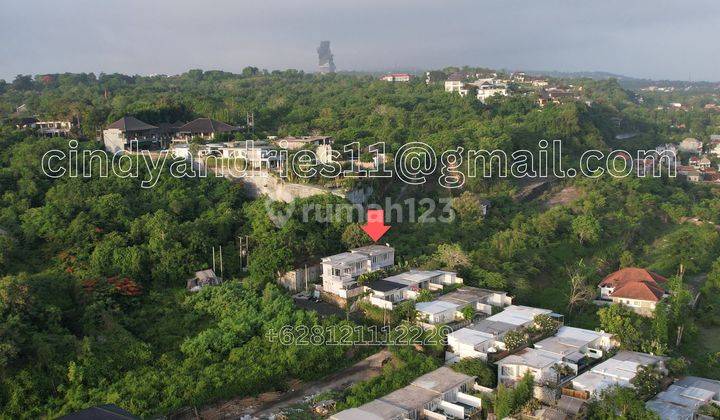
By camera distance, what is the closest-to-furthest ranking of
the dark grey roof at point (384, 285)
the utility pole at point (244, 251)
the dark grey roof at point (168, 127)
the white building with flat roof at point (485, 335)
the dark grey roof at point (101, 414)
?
the dark grey roof at point (101, 414) → the white building with flat roof at point (485, 335) → the dark grey roof at point (384, 285) → the utility pole at point (244, 251) → the dark grey roof at point (168, 127)

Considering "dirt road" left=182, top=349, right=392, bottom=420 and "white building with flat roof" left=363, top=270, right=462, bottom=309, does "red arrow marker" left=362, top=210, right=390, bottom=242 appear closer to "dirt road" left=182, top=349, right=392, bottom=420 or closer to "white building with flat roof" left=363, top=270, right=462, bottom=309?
"white building with flat roof" left=363, top=270, right=462, bottom=309

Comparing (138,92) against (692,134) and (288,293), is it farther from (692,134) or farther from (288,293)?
(692,134)

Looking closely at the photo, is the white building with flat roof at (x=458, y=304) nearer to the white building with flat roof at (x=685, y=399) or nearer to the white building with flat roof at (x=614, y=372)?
the white building with flat roof at (x=614, y=372)

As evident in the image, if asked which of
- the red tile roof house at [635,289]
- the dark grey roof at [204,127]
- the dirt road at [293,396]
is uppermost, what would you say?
the dark grey roof at [204,127]

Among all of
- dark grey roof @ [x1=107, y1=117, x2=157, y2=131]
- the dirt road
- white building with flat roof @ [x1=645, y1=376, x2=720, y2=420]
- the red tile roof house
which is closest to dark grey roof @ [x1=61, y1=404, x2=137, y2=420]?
the dirt road

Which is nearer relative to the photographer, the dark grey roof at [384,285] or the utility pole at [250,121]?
the dark grey roof at [384,285]

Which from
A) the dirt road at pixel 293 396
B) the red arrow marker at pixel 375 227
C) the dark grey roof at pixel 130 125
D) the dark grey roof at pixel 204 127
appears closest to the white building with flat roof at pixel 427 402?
the dirt road at pixel 293 396

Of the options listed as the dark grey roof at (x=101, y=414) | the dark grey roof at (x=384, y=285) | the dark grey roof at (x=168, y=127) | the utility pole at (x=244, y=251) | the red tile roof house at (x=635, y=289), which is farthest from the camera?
the dark grey roof at (x=168, y=127)

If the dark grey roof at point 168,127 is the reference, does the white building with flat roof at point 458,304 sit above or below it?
below
